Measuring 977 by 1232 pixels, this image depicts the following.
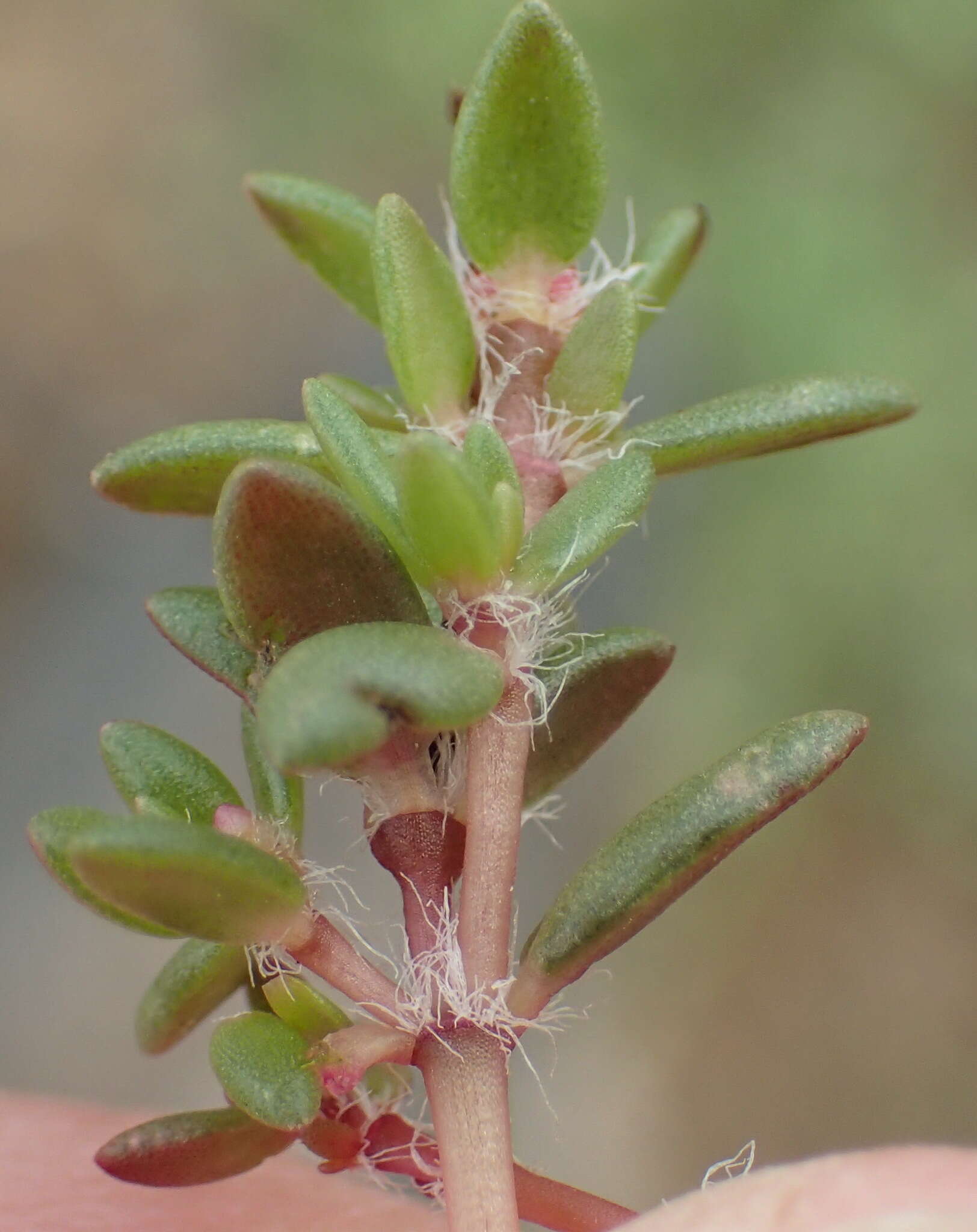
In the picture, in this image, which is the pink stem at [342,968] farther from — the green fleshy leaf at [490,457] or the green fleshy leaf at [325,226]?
the green fleshy leaf at [325,226]

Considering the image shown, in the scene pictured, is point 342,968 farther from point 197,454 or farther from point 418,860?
point 197,454

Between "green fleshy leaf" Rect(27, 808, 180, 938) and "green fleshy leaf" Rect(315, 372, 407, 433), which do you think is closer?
"green fleshy leaf" Rect(27, 808, 180, 938)

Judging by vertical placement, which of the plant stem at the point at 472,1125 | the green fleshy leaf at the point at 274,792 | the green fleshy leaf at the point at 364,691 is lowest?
the plant stem at the point at 472,1125

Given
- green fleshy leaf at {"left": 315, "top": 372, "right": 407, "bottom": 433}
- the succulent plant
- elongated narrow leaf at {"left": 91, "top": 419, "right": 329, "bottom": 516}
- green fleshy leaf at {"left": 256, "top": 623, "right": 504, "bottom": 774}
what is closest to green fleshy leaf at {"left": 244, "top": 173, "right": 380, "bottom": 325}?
the succulent plant

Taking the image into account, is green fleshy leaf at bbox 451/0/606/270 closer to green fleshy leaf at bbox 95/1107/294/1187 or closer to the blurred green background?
green fleshy leaf at bbox 95/1107/294/1187

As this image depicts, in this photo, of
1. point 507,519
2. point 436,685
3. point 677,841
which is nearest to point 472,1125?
point 677,841

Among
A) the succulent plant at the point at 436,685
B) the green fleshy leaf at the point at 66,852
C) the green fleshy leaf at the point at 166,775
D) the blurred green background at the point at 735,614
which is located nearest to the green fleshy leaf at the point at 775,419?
the succulent plant at the point at 436,685
